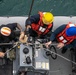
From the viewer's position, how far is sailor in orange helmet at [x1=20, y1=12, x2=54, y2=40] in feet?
12.3

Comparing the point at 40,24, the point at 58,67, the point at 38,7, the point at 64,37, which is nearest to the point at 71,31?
the point at 64,37

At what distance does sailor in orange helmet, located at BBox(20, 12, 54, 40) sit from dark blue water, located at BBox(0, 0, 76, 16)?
1.82m

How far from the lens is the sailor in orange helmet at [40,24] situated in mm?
3745

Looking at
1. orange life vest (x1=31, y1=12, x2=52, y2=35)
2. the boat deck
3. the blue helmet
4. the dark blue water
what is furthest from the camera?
the dark blue water

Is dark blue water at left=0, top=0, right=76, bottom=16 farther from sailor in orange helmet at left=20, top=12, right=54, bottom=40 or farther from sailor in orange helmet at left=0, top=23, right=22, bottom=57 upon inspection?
sailor in orange helmet at left=0, top=23, right=22, bottom=57

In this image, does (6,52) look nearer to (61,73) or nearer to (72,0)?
(61,73)

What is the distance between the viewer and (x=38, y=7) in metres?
5.91

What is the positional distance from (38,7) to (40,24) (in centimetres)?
206

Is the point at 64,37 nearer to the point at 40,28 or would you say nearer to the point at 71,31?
the point at 71,31

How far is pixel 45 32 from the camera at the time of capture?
4004 mm

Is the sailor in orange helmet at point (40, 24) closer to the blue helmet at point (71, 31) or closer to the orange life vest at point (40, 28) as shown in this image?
the orange life vest at point (40, 28)

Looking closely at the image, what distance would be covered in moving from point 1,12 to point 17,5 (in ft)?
1.17

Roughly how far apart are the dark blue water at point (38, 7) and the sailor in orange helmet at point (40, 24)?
5.98 feet

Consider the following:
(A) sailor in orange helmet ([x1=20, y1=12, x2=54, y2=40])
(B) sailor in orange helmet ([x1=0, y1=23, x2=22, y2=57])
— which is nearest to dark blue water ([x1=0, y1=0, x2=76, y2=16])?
(A) sailor in orange helmet ([x1=20, y1=12, x2=54, y2=40])
